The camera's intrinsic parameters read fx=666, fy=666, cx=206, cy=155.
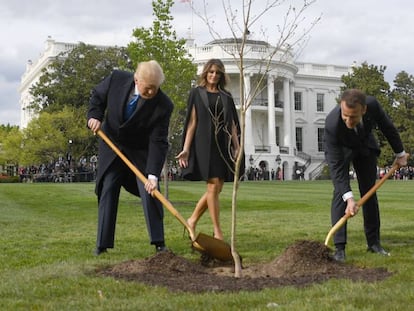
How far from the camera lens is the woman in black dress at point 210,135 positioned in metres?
6.86

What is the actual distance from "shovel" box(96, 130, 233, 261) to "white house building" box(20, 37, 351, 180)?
46.4 metres

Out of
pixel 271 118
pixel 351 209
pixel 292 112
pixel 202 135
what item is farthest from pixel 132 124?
pixel 292 112

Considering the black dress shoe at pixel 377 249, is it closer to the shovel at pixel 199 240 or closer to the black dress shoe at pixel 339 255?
the black dress shoe at pixel 339 255

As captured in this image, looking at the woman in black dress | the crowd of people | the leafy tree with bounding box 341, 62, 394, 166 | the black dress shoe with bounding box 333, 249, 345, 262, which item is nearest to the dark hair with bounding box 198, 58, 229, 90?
the woman in black dress

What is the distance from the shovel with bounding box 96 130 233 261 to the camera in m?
5.98

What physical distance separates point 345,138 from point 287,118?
5956 centimetres

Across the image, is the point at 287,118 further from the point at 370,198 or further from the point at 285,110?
the point at 370,198

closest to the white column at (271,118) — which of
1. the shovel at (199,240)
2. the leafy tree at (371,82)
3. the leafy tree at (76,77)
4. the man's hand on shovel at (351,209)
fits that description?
the leafy tree at (371,82)

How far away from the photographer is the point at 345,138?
641 centimetres

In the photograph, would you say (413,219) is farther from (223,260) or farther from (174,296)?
(174,296)

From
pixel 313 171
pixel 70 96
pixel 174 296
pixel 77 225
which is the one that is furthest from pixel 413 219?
pixel 313 171

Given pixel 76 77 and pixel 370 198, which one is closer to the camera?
pixel 370 198

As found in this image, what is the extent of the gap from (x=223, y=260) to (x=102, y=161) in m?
1.63

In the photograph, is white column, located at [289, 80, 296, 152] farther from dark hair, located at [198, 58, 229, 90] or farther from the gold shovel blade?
the gold shovel blade
